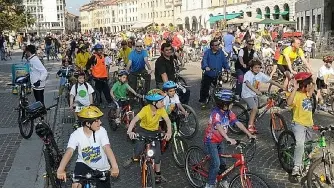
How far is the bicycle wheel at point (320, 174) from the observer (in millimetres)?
5387

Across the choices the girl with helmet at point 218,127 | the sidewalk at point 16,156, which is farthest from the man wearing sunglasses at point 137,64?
the girl with helmet at point 218,127

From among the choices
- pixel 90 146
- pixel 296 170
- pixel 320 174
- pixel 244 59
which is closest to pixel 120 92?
pixel 244 59

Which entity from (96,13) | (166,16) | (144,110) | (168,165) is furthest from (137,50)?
(96,13)

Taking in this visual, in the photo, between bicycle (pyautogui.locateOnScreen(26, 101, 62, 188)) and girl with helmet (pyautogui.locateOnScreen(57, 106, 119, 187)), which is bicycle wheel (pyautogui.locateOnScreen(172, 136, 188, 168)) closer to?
bicycle (pyautogui.locateOnScreen(26, 101, 62, 188))

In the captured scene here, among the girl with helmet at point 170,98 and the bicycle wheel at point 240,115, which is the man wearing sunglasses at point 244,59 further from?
the girl with helmet at point 170,98

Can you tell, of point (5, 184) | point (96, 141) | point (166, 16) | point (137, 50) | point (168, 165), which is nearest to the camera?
point (96, 141)

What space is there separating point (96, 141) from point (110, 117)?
512 cm

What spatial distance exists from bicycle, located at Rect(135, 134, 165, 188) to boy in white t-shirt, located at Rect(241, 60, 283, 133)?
115 inches

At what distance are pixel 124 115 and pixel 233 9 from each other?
57915 millimetres

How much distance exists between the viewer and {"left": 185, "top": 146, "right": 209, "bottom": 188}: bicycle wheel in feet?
19.6

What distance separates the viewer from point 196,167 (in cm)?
608

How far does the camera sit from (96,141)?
458 centimetres

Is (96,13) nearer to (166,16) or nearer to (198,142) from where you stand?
(166,16)

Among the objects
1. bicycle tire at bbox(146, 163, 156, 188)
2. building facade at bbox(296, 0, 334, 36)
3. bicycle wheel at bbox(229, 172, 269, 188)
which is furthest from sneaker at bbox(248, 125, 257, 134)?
building facade at bbox(296, 0, 334, 36)
